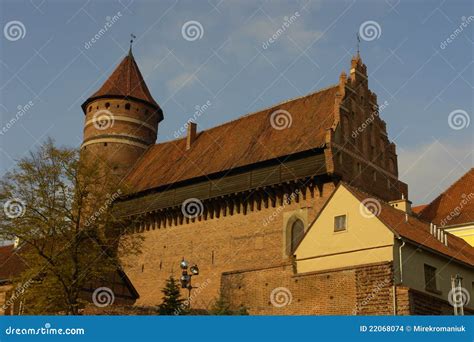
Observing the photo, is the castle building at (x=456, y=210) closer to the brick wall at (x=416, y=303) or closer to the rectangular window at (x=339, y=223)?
the rectangular window at (x=339, y=223)

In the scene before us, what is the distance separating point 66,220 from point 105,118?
68.6ft

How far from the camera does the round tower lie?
42.8 meters

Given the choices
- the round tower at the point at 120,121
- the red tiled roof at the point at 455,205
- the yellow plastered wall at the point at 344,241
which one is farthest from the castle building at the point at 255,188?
the red tiled roof at the point at 455,205

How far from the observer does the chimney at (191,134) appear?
136 ft

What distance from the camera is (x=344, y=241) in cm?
2239

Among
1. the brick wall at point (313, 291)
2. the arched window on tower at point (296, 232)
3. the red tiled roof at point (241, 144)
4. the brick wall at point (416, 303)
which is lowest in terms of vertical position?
the brick wall at point (416, 303)

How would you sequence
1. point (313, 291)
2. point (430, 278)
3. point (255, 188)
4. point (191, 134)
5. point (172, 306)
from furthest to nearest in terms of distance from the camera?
1. point (191, 134)
2. point (255, 188)
3. point (172, 306)
4. point (313, 291)
5. point (430, 278)

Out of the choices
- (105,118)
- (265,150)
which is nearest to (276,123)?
(265,150)

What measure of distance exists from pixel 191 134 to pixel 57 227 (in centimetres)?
1953

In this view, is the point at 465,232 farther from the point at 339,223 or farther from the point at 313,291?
the point at 313,291

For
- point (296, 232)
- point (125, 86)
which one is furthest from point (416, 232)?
point (125, 86)

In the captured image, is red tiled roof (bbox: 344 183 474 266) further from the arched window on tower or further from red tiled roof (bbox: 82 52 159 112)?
red tiled roof (bbox: 82 52 159 112)

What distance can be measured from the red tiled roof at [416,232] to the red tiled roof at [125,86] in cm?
2390

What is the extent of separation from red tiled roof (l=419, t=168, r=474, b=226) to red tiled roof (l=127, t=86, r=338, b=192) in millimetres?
7965
